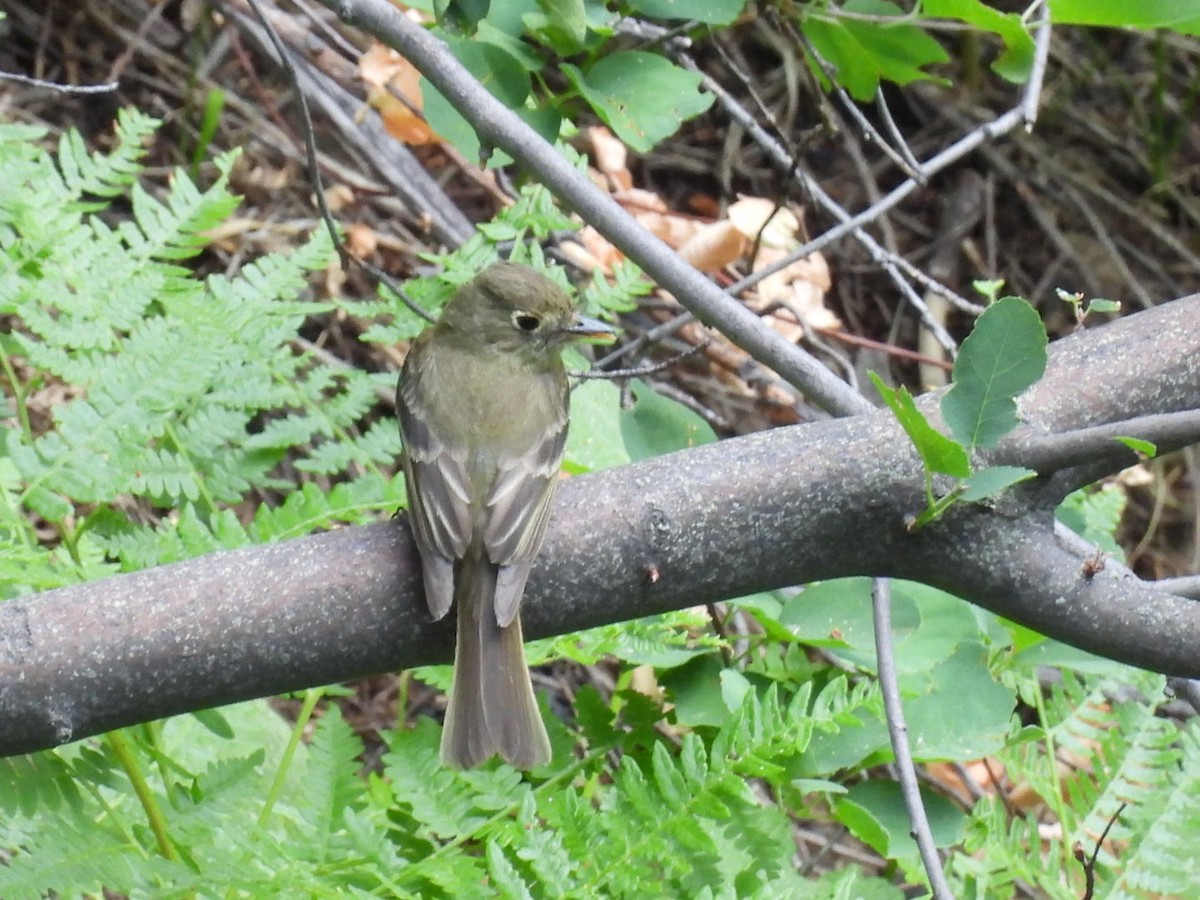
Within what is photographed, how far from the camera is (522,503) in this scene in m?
2.52

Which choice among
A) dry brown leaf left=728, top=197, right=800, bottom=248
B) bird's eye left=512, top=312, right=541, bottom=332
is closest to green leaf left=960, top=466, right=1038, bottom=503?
bird's eye left=512, top=312, right=541, bottom=332

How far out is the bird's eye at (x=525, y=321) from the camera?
3.32m

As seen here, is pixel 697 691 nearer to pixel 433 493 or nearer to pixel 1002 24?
pixel 433 493

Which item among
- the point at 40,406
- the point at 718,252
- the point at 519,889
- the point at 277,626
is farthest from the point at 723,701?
the point at 40,406

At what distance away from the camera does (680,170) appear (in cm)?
579

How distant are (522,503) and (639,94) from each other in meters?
0.75

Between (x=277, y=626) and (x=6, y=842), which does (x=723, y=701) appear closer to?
(x=277, y=626)

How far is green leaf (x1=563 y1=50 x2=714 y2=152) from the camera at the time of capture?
7.91 ft

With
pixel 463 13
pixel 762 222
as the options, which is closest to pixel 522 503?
pixel 463 13

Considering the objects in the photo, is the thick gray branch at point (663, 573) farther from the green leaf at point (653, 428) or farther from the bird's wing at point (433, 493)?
the green leaf at point (653, 428)

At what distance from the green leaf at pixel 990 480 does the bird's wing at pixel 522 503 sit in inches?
26.5

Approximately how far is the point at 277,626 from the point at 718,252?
2619mm

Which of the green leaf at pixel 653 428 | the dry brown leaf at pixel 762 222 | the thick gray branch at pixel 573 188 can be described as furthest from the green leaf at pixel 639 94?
the dry brown leaf at pixel 762 222

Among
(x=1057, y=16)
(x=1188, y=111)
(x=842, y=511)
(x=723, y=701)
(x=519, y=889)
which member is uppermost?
(x=1057, y=16)
